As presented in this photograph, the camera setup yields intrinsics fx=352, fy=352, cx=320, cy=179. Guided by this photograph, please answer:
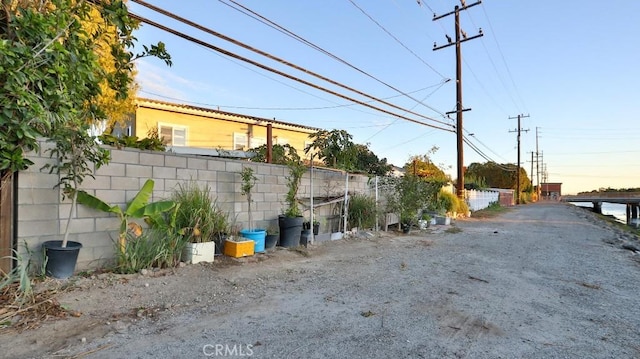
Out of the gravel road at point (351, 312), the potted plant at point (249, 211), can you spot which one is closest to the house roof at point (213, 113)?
the potted plant at point (249, 211)

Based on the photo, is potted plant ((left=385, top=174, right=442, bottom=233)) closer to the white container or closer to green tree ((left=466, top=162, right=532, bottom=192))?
the white container

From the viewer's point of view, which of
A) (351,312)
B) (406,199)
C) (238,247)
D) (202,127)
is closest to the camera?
(351,312)

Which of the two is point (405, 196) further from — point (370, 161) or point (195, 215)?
point (195, 215)

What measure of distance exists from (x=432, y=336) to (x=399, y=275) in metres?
2.40

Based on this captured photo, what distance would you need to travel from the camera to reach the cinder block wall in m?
4.45

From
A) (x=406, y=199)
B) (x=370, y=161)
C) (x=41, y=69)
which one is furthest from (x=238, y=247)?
(x=370, y=161)

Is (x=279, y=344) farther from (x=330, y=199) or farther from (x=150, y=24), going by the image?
(x=330, y=199)

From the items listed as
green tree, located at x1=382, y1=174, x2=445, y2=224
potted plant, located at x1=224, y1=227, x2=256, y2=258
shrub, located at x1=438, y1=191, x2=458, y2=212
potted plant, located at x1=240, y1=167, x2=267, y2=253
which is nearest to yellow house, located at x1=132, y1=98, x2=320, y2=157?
green tree, located at x1=382, y1=174, x2=445, y2=224

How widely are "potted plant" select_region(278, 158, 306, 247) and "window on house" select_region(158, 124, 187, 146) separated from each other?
320 inches

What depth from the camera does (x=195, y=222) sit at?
19.1 feet

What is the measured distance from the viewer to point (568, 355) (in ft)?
9.77

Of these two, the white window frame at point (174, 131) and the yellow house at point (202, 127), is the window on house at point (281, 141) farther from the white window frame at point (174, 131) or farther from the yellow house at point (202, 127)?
the white window frame at point (174, 131)

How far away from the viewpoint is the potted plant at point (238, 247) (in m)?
6.30

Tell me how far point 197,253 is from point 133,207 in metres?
1.21
